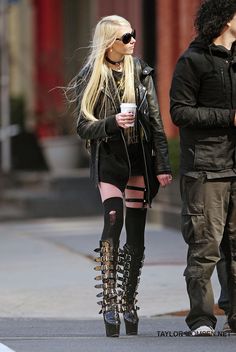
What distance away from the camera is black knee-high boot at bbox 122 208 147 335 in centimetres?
770

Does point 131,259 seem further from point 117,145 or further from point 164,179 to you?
point 117,145

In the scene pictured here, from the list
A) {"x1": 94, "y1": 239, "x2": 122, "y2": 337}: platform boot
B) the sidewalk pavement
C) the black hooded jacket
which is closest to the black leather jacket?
the black hooded jacket

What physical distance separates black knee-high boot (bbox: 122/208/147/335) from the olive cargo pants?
0.39m

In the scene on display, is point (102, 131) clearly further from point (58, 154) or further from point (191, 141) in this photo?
point (58, 154)

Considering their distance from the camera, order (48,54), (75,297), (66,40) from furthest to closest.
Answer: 1. (66,40)
2. (48,54)
3. (75,297)

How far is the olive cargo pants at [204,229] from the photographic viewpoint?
732 cm

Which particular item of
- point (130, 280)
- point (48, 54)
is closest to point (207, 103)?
point (130, 280)

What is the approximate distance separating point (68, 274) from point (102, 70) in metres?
3.80

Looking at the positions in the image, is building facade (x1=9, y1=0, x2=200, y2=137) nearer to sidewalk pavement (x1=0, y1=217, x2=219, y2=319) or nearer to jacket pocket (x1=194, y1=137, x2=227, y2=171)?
sidewalk pavement (x1=0, y1=217, x2=219, y2=319)

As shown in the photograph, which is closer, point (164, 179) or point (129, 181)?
point (164, 179)

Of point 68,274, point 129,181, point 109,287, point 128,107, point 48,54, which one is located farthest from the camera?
point 48,54

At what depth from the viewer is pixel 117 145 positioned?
761cm

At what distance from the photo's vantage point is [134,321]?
7746 millimetres

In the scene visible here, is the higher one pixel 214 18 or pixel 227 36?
pixel 214 18
